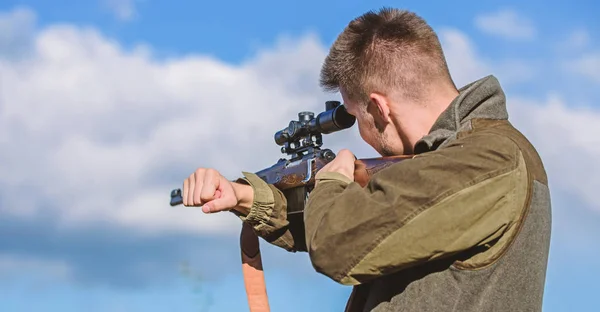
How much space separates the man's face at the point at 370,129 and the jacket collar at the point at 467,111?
1.40 feet

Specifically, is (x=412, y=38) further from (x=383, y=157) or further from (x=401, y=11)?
(x=383, y=157)

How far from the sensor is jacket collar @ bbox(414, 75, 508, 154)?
423cm

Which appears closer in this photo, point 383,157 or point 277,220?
point 383,157

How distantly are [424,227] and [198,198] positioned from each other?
2.06 m

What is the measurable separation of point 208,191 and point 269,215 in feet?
2.28

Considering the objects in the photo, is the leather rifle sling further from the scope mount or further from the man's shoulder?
the man's shoulder

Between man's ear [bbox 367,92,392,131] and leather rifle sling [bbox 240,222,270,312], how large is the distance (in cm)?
180

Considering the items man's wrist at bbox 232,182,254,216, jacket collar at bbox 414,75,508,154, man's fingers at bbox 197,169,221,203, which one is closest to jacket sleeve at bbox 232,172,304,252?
man's wrist at bbox 232,182,254,216

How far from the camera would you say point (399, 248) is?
380 centimetres

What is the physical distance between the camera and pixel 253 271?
624 centimetres

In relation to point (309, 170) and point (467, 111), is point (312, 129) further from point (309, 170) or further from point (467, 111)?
point (467, 111)

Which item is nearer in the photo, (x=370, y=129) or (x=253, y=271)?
(x=370, y=129)

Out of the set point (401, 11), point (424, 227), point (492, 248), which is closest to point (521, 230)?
point (492, 248)

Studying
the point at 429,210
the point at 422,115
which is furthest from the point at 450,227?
the point at 422,115
